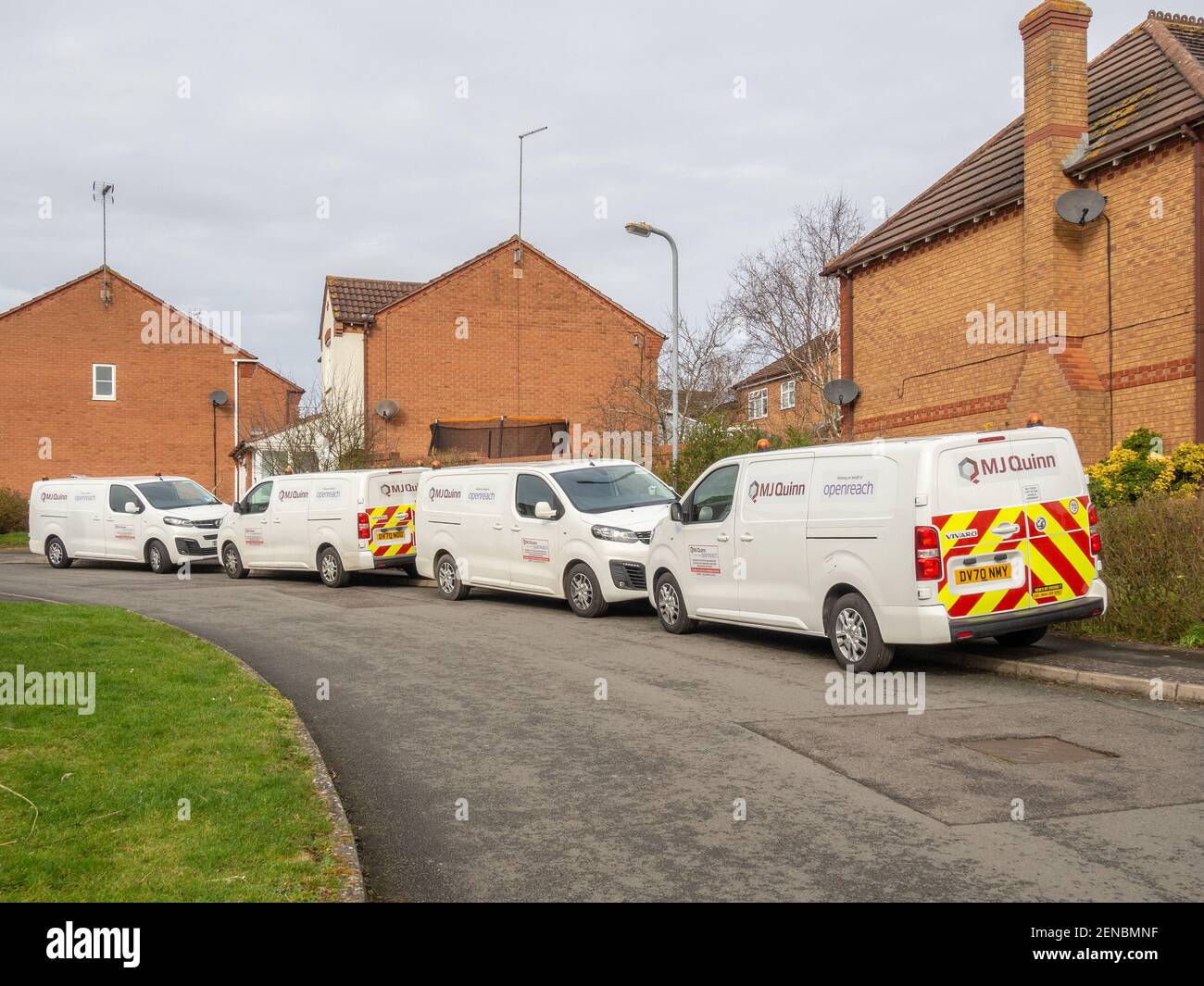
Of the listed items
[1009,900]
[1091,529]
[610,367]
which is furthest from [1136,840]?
[610,367]

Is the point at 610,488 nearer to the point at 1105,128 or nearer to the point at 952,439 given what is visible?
the point at 952,439

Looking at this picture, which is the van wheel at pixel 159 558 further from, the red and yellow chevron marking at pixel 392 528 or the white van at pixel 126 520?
the red and yellow chevron marking at pixel 392 528

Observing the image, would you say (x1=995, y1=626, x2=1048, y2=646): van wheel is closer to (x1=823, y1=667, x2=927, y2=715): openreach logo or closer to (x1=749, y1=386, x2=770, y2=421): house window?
(x1=823, y1=667, x2=927, y2=715): openreach logo

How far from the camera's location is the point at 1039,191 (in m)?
17.3

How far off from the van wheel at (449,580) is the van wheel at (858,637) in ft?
25.5

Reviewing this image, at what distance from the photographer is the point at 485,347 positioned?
37375 mm

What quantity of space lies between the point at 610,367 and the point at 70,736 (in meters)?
33.1

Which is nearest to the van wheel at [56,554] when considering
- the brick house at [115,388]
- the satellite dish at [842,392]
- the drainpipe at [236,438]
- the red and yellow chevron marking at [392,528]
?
the red and yellow chevron marking at [392,528]

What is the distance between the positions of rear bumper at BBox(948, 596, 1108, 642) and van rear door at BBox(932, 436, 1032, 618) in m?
0.07

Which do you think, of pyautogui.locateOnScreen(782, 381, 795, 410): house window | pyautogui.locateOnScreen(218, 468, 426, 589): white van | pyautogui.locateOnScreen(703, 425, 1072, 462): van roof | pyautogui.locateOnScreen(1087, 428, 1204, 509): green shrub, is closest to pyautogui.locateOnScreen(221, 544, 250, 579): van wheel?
pyautogui.locateOnScreen(218, 468, 426, 589): white van

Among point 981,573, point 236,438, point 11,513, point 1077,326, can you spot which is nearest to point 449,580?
point 981,573
